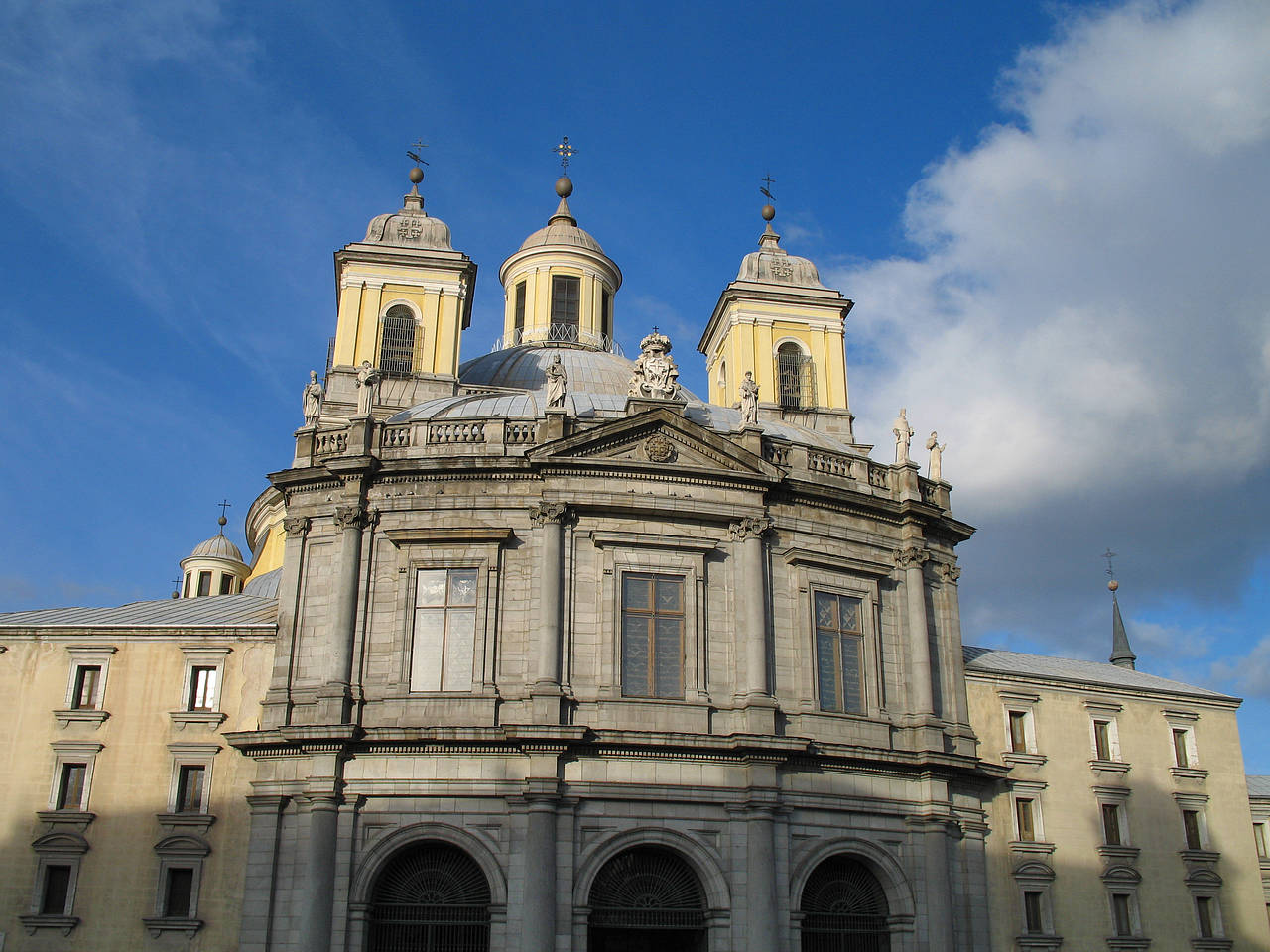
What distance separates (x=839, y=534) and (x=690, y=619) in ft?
16.2

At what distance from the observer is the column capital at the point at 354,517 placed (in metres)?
29.3

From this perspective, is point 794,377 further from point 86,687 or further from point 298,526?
point 86,687

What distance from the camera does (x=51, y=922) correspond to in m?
27.0

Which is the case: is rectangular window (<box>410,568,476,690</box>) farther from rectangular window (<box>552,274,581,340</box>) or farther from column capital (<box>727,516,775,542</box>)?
rectangular window (<box>552,274,581,340</box>)

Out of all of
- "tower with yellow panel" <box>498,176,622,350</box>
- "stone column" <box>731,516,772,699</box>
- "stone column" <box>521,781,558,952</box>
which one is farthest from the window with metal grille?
"tower with yellow panel" <box>498,176,622,350</box>

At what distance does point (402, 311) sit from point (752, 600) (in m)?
21.3

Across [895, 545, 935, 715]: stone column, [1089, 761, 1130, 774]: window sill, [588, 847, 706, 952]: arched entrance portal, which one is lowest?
[588, 847, 706, 952]: arched entrance portal

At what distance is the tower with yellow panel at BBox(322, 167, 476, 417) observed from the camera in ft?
142

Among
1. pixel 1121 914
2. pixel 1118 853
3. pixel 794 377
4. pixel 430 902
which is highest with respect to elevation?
pixel 794 377

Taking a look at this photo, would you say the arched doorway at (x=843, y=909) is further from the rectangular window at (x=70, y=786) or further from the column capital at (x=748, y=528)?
the rectangular window at (x=70, y=786)

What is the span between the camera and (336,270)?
46.6 metres

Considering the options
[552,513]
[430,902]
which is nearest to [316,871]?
[430,902]

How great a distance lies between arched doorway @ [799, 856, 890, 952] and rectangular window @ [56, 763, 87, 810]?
16718 mm

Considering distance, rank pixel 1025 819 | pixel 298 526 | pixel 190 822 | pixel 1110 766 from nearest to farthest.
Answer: pixel 190 822, pixel 298 526, pixel 1025 819, pixel 1110 766
